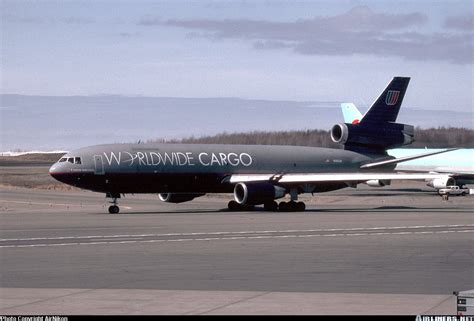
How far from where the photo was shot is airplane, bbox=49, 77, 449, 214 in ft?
174

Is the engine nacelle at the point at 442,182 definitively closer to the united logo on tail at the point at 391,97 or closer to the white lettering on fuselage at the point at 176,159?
the united logo on tail at the point at 391,97

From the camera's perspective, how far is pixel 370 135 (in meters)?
63.9

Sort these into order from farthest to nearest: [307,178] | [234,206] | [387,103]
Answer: [387,103] → [234,206] → [307,178]

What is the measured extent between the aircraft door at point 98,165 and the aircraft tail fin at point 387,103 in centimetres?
1917

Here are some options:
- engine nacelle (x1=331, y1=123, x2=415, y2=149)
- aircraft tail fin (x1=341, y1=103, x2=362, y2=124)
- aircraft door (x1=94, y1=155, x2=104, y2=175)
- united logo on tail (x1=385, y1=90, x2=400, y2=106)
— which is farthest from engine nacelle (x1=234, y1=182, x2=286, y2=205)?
aircraft tail fin (x1=341, y1=103, x2=362, y2=124)

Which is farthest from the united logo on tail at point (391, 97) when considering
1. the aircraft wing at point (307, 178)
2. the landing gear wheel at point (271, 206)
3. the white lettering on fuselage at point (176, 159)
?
the landing gear wheel at point (271, 206)

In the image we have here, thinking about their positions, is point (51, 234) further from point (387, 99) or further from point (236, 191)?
point (387, 99)

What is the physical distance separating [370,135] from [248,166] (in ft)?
32.6

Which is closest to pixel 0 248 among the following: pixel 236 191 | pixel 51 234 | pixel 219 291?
pixel 51 234

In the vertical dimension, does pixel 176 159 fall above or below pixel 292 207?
above

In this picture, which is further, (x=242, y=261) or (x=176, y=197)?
(x=176, y=197)

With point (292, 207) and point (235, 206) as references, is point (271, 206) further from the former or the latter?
point (235, 206)

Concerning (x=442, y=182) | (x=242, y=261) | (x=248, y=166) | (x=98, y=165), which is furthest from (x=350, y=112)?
(x=242, y=261)

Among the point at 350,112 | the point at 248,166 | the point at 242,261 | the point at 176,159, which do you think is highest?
the point at 350,112
